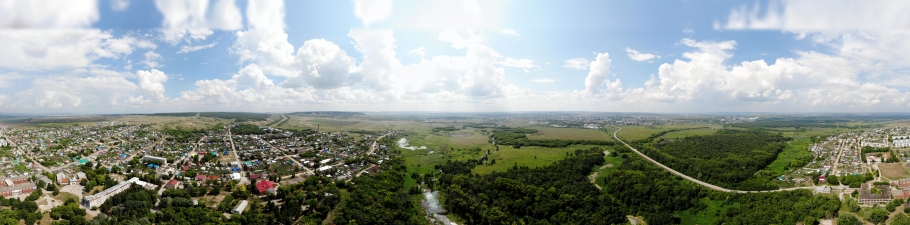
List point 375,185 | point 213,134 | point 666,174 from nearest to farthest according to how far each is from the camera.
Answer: point 375,185
point 666,174
point 213,134

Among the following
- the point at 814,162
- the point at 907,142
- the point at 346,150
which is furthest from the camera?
the point at 346,150

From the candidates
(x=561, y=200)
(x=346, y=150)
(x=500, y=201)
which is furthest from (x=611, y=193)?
(x=346, y=150)

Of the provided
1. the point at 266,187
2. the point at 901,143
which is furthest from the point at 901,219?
the point at 266,187

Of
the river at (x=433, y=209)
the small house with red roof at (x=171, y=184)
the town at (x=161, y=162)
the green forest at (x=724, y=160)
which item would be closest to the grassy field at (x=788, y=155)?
the green forest at (x=724, y=160)

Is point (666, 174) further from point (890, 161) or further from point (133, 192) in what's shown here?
point (133, 192)

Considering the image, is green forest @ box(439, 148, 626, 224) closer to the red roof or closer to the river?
the river

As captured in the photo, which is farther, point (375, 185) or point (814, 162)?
point (814, 162)

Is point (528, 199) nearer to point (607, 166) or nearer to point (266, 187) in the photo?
point (266, 187)

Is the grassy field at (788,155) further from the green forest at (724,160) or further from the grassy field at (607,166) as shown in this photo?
the grassy field at (607,166)
